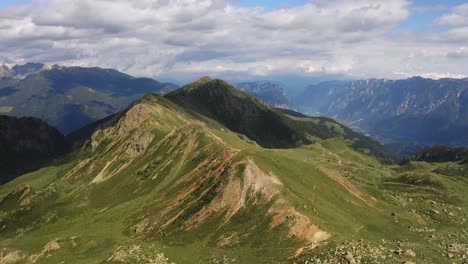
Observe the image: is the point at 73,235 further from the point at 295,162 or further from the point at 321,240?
the point at 321,240

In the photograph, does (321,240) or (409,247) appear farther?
(321,240)

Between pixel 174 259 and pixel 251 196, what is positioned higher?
pixel 251 196

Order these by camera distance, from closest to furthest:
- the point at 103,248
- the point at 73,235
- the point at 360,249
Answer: the point at 360,249 < the point at 103,248 < the point at 73,235

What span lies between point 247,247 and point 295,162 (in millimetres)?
70842

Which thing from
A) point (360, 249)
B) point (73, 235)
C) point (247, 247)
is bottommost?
point (73, 235)

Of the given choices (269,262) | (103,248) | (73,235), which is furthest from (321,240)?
(73,235)

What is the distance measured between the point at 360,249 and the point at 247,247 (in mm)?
37786

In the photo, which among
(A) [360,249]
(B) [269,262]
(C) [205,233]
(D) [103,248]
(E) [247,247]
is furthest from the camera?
(D) [103,248]

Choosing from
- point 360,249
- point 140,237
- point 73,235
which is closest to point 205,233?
point 140,237

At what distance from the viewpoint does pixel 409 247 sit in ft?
354

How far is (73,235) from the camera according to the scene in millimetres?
182875

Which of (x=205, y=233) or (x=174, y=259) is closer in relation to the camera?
(x=174, y=259)

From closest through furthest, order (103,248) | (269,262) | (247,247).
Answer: (269,262) < (247,247) < (103,248)

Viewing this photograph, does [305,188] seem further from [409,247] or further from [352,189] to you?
[409,247]
